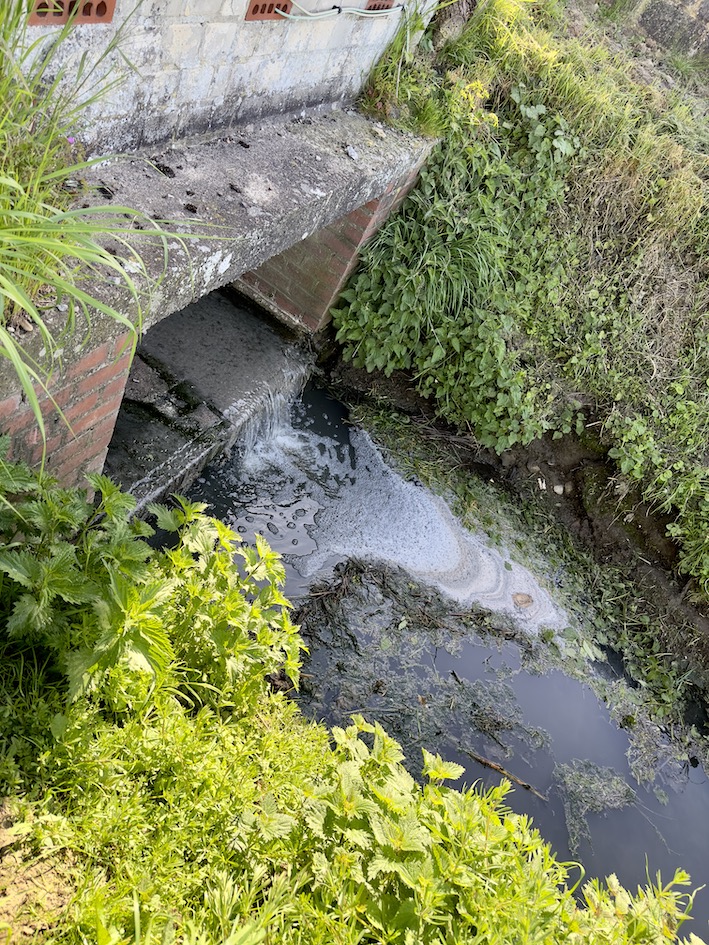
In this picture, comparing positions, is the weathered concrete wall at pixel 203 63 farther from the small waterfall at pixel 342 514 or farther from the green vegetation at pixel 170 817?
the small waterfall at pixel 342 514

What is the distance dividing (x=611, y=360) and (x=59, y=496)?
13.5 feet

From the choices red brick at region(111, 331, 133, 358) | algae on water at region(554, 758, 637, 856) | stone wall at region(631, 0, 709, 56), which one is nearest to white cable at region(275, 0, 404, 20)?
red brick at region(111, 331, 133, 358)

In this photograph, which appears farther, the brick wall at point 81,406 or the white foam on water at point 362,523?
the white foam on water at point 362,523

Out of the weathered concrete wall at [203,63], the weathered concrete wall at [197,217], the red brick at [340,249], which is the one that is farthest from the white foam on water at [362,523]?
the weathered concrete wall at [203,63]

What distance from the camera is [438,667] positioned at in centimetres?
389

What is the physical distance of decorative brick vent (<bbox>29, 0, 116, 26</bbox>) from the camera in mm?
1977

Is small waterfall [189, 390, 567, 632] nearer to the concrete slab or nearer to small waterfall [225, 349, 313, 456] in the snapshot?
small waterfall [225, 349, 313, 456]

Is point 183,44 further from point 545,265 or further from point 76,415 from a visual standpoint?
point 545,265

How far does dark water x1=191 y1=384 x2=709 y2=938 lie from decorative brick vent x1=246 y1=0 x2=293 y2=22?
7.08 feet

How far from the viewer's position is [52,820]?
1915 mm

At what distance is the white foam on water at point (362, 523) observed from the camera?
4.01 m

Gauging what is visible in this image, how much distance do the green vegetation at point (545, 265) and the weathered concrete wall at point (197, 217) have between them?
0.68 meters

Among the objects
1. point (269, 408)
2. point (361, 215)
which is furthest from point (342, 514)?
point (361, 215)

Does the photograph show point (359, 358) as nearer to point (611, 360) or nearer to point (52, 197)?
point (611, 360)
